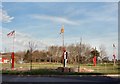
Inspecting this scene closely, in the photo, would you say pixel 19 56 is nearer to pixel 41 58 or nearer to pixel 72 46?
pixel 41 58

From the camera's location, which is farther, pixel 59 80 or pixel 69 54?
pixel 69 54

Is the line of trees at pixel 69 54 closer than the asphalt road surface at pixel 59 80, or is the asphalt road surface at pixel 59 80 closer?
the asphalt road surface at pixel 59 80

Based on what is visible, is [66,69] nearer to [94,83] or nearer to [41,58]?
[94,83]

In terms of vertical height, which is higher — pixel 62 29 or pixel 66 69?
pixel 62 29

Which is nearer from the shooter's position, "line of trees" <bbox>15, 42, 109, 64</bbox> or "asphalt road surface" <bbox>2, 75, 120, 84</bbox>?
A: "asphalt road surface" <bbox>2, 75, 120, 84</bbox>

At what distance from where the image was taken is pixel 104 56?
8712 cm

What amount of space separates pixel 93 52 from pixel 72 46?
8174 millimetres

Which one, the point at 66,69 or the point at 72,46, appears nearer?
the point at 66,69

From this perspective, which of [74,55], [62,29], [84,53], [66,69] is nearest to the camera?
[66,69]

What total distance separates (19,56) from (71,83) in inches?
2933

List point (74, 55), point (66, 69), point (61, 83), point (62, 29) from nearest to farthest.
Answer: point (61, 83) → point (66, 69) → point (62, 29) → point (74, 55)

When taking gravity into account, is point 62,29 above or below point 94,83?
above

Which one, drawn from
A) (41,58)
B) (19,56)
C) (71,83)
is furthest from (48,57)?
(71,83)

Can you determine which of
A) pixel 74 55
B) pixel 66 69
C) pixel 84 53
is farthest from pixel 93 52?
pixel 66 69
